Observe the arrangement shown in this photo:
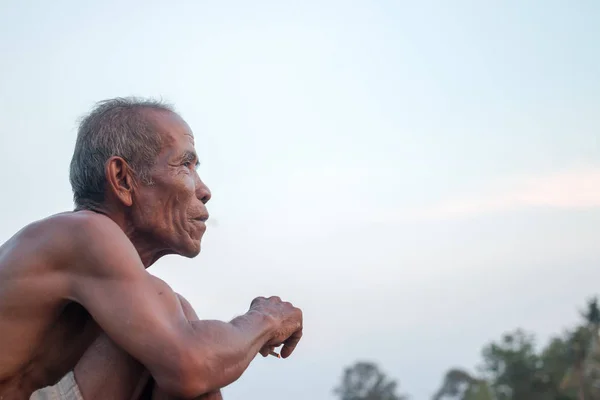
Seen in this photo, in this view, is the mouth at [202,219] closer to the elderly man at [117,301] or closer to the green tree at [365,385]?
the elderly man at [117,301]

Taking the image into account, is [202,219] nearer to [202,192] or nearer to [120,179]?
[202,192]

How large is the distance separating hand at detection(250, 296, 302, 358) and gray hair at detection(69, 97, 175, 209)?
77 cm

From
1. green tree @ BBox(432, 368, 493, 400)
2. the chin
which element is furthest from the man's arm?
green tree @ BBox(432, 368, 493, 400)

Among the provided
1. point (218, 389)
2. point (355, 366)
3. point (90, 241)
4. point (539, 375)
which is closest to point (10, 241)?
point (90, 241)

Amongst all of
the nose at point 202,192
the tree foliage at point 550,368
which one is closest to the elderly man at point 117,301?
the nose at point 202,192

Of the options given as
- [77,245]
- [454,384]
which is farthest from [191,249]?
[454,384]

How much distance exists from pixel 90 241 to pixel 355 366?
88396mm

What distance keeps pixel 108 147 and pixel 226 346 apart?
3.71 ft

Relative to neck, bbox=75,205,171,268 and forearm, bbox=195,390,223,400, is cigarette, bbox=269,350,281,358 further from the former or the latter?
neck, bbox=75,205,171,268

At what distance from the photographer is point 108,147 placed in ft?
13.4

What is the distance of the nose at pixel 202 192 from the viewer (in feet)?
14.1

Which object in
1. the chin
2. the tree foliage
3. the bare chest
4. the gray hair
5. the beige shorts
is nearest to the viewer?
the beige shorts

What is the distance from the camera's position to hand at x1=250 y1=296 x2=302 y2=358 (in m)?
3.95

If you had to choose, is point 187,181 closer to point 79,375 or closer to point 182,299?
point 182,299
